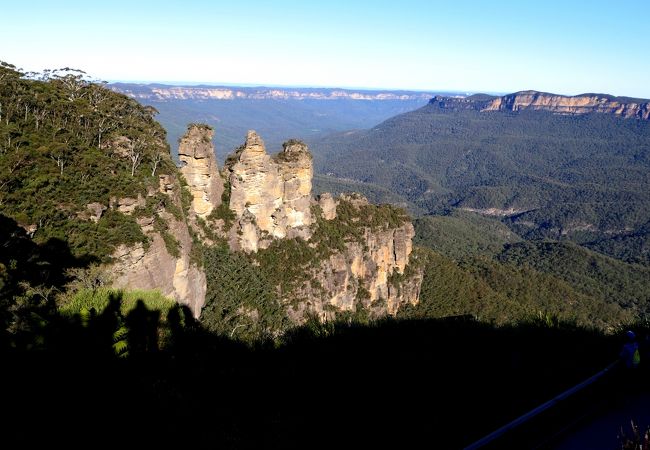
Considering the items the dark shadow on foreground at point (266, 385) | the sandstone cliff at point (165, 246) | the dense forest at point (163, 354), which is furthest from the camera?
the sandstone cliff at point (165, 246)

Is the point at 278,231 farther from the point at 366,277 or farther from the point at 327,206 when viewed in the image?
the point at 366,277

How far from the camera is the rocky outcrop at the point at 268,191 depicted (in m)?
41.2

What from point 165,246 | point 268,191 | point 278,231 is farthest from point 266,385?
point 278,231

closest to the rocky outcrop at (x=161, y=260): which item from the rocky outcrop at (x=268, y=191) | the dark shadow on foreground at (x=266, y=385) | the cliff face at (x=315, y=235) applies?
the dark shadow on foreground at (x=266, y=385)

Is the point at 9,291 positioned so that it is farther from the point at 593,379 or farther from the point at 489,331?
the point at 489,331

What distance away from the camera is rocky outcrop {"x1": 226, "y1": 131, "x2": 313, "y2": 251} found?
41.2 meters

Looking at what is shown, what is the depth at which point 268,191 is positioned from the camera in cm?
4319

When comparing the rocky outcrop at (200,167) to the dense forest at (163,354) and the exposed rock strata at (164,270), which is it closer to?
the dense forest at (163,354)

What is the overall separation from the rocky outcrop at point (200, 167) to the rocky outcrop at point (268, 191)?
238 centimetres

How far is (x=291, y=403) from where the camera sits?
10.8m

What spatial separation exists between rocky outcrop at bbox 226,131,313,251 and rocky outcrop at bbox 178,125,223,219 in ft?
7.81

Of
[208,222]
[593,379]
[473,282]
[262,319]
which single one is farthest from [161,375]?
[473,282]

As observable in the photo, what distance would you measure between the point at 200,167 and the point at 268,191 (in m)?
7.46

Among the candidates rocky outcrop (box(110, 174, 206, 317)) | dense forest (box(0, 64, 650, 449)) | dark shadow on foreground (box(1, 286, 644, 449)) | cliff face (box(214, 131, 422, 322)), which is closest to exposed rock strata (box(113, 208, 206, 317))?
rocky outcrop (box(110, 174, 206, 317))
